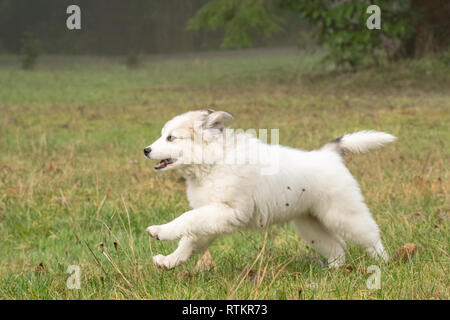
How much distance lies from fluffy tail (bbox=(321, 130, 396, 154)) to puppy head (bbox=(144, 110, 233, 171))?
0.88 m

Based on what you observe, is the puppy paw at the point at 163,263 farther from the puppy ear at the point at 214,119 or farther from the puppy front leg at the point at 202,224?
the puppy ear at the point at 214,119

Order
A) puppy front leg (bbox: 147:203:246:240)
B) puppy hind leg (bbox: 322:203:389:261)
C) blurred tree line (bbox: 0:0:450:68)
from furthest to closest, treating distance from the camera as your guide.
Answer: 1. blurred tree line (bbox: 0:0:450:68)
2. puppy hind leg (bbox: 322:203:389:261)
3. puppy front leg (bbox: 147:203:246:240)

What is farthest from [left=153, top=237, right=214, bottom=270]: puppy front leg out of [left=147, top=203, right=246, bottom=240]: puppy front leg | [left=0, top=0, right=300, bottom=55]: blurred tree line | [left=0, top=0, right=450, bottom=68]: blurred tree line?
[left=0, top=0, right=300, bottom=55]: blurred tree line

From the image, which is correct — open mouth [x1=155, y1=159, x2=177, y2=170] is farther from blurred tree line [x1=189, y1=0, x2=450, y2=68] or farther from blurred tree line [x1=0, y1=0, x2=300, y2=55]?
blurred tree line [x1=0, y1=0, x2=300, y2=55]

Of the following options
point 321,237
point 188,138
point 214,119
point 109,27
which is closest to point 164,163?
point 188,138

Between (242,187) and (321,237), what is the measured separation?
824 millimetres

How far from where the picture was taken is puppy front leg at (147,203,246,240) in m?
3.74

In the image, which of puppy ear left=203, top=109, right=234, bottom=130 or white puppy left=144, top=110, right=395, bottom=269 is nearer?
white puppy left=144, top=110, right=395, bottom=269

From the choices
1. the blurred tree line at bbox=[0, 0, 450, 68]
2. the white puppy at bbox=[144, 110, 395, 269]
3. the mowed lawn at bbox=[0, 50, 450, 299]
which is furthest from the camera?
the blurred tree line at bbox=[0, 0, 450, 68]

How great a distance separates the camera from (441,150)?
8.58 metres

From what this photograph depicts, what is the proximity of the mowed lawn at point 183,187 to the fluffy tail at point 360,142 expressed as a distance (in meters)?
0.64

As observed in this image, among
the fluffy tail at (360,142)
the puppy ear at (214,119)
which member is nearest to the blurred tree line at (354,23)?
the fluffy tail at (360,142)

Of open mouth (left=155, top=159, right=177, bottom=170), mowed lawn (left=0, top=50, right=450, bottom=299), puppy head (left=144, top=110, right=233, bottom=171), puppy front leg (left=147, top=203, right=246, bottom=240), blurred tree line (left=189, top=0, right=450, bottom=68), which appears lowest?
mowed lawn (left=0, top=50, right=450, bottom=299)

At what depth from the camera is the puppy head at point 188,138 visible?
13.0 ft
